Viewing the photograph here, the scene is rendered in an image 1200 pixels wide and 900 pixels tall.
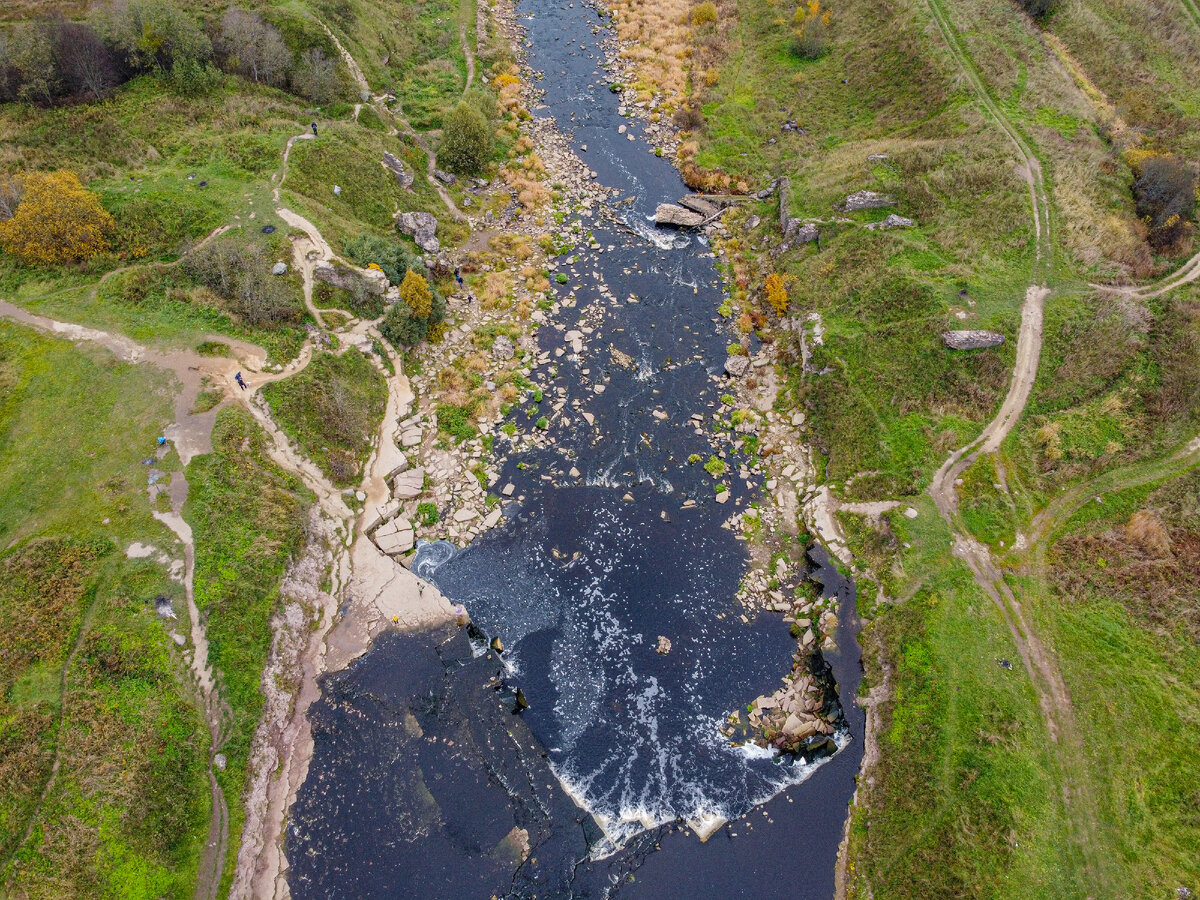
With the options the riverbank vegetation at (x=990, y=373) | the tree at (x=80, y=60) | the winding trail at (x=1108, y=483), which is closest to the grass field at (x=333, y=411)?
the riverbank vegetation at (x=990, y=373)

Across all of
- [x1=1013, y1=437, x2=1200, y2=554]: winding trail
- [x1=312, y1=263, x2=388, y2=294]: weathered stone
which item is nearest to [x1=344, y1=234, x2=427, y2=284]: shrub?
[x1=312, y1=263, x2=388, y2=294]: weathered stone

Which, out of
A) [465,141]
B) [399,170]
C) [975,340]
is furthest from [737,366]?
[399,170]

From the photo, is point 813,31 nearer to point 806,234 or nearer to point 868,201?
point 868,201

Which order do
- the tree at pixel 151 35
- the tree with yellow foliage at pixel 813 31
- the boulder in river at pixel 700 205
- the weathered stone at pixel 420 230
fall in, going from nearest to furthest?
the tree at pixel 151 35
the weathered stone at pixel 420 230
the boulder in river at pixel 700 205
the tree with yellow foliage at pixel 813 31

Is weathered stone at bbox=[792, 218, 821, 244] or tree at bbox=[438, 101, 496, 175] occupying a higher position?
weathered stone at bbox=[792, 218, 821, 244]

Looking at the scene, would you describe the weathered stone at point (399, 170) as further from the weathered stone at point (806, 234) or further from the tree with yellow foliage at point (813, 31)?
the tree with yellow foliage at point (813, 31)

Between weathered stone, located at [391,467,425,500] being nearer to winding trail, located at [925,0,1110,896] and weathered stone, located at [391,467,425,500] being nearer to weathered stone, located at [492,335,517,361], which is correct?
weathered stone, located at [492,335,517,361]
